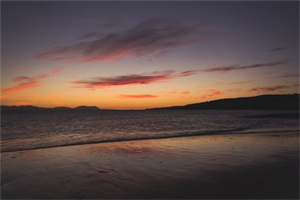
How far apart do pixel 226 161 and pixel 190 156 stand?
7.19 feet

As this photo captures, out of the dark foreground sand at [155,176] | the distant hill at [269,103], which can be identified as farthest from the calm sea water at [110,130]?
the distant hill at [269,103]

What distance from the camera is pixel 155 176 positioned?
878 centimetres

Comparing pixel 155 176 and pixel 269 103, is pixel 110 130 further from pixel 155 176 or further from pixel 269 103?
pixel 269 103

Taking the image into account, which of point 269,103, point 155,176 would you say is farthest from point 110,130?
point 269,103

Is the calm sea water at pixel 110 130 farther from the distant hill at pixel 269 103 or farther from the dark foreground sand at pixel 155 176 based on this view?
the distant hill at pixel 269 103

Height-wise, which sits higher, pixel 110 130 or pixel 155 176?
pixel 155 176

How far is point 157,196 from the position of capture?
22.1ft

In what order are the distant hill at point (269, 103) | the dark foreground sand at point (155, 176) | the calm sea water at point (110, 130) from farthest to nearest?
the distant hill at point (269, 103) → the calm sea water at point (110, 130) → the dark foreground sand at point (155, 176)

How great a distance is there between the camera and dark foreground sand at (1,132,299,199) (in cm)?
703

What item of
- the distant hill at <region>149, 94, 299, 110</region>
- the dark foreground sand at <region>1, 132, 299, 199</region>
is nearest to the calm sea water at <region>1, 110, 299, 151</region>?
the dark foreground sand at <region>1, 132, 299, 199</region>

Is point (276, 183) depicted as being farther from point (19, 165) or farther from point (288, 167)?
point (19, 165)

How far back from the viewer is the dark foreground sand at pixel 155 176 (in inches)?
277

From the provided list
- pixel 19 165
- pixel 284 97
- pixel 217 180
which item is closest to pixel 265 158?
pixel 217 180

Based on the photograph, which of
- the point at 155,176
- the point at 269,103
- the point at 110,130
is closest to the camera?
the point at 155,176
